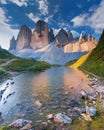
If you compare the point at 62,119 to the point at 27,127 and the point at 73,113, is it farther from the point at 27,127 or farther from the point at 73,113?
the point at 27,127

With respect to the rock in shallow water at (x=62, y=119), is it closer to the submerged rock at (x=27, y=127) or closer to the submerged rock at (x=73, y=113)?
the submerged rock at (x=73, y=113)

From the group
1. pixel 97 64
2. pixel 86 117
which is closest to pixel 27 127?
pixel 86 117

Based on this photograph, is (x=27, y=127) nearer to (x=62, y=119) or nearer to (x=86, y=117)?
(x=62, y=119)

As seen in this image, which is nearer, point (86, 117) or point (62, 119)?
point (62, 119)

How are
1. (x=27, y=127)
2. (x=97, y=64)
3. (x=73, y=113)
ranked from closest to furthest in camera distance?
(x=27, y=127)
(x=73, y=113)
(x=97, y=64)

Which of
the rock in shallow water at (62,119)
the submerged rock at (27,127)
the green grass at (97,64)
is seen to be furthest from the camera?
the green grass at (97,64)

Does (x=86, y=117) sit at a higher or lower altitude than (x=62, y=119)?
lower

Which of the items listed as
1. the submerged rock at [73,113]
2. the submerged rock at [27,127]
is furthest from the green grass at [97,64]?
the submerged rock at [27,127]

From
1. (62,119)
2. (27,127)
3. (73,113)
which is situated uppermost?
(62,119)

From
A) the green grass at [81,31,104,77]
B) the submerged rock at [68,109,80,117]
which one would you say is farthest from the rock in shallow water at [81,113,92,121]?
the green grass at [81,31,104,77]

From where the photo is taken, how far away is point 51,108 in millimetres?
33875

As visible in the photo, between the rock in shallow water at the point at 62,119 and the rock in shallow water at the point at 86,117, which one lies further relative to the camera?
the rock in shallow water at the point at 86,117

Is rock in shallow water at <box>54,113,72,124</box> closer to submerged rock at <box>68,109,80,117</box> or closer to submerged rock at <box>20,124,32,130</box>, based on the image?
submerged rock at <box>68,109,80,117</box>

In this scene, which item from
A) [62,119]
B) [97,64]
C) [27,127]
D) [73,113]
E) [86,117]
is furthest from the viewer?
[97,64]
